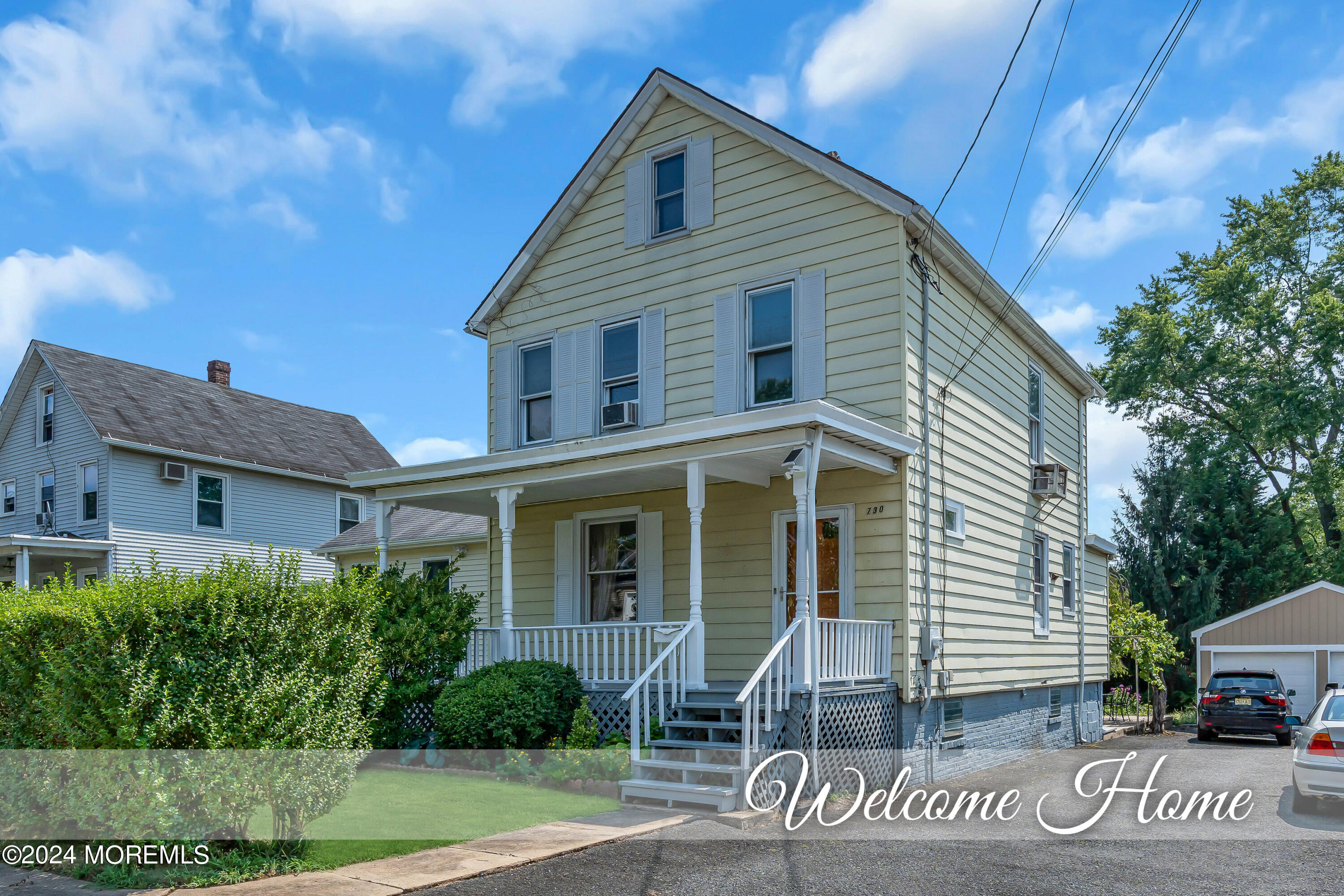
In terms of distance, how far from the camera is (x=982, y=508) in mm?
14305

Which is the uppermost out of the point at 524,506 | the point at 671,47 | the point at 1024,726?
the point at 671,47

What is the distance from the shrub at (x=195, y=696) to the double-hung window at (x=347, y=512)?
21963 millimetres

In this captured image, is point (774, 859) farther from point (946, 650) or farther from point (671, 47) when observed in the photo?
point (671, 47)

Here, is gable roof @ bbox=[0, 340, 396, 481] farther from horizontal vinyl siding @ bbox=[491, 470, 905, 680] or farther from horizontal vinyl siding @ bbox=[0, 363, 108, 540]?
horizontal vinyl siding @ bbox=[491, 470, 905, 680]

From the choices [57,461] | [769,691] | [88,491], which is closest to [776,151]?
[769,691]

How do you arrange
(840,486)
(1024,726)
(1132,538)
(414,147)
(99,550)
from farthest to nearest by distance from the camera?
(1132,538) → (99,550) → (1024,726) → (414,147) → (840,486)

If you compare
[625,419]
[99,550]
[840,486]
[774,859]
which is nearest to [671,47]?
[625,419]

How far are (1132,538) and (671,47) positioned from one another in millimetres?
24550

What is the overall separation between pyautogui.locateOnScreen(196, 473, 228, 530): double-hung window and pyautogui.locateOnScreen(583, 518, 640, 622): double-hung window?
15094 mm

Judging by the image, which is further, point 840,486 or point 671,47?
point 671,47

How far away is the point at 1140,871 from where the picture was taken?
7.55 m

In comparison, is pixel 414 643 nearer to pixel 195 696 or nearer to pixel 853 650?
pixel 853 650

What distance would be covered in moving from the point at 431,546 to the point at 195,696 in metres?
16.6

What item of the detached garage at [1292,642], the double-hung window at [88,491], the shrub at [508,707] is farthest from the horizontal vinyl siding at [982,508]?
the double-hung window at [88,491]
